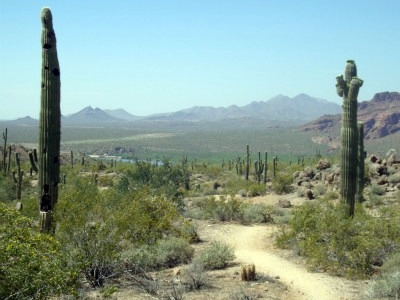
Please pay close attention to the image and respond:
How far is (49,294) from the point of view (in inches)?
263

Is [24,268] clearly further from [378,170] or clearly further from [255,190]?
[378,170]

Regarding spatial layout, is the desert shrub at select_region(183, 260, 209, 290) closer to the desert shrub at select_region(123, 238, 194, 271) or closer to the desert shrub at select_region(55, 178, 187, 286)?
the desert shrub at select_region(123, 238, 194, 271)

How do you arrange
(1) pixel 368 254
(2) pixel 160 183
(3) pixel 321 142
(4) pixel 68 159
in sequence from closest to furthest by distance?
(1) pixel 368 254 < (2) pixel 160 183 < (4) pixel 68 159 < (3) pixel 321 142

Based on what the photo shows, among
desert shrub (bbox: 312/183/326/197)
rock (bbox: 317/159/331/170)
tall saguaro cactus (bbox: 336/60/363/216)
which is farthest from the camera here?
rock (bbox: 317/159/331/170)

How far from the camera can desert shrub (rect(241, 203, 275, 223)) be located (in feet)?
66.7

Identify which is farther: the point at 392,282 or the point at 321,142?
the point at 321,142

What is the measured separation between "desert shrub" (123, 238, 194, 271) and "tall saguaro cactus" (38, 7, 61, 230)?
7.88 feet

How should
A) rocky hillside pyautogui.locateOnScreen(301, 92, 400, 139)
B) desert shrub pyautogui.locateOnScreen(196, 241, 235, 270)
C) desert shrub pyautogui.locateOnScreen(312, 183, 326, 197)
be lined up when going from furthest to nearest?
rocky hillside pyautogui.locateOnScreen(301, 92, 400, 139) < desert shrub pyautogui.locateOnScreen(312, 183, 326, 197) < desert shrub pyautogui.locateOnScreen(196, 241, 235, 270)

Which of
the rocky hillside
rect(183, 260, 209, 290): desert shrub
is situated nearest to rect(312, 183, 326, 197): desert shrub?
rect(183, 260, 209, 290): desert shrub

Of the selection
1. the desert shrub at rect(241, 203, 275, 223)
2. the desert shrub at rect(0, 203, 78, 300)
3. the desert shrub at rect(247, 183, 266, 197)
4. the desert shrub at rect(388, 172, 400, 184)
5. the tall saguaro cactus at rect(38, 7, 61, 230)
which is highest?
the tall saguaro cactus at rect(38, 7, 61, 230)

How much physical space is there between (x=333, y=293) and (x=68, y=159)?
177 ft

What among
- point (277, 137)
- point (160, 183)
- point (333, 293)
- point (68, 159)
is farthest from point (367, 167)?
point (277, 137)

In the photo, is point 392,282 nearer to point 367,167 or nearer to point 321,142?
point 367,167

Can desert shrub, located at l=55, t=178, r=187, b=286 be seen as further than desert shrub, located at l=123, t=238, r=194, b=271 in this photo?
No
